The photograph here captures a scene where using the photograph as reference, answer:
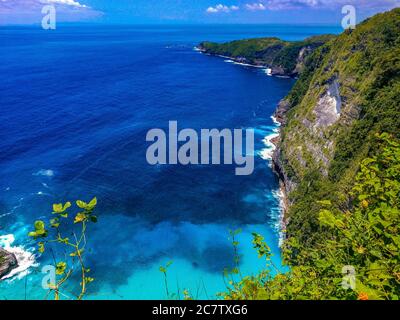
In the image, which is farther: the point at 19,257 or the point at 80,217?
the point at 19,257

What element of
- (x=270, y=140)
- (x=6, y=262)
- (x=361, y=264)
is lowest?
(x=6, y=262)

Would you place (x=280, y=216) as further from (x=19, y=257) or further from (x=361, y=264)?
(x=361, y=264)

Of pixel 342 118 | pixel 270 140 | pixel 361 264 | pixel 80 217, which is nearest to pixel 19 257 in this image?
pixel 80 217

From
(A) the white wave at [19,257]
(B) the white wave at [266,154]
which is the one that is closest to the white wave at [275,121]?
(B) the white wave at [266,154]

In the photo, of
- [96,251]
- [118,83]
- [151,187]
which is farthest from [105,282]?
[118,83]

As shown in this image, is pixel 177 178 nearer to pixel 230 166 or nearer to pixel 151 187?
pixel 151 187

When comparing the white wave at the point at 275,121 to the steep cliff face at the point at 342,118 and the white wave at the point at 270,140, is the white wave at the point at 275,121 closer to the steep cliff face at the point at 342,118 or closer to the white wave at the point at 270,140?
the white wave at the point at 270,140

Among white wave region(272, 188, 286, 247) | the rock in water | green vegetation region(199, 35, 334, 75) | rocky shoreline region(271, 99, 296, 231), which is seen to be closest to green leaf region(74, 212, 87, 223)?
white wave region(272, 188, 286, 247)
